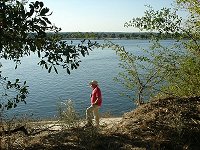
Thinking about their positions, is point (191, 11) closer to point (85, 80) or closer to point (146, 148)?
point (146, 148)

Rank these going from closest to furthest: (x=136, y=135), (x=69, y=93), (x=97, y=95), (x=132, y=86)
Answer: (x=136, y=135) < (x=97, y=95) < (x=132, y=86) < (x=69, y=93)

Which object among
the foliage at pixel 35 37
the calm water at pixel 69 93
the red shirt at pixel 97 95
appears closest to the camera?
the foliage at pixel 35 37

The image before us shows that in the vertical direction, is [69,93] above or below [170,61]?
below

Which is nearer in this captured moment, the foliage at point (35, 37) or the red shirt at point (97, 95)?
the foliage at point (35, 37)

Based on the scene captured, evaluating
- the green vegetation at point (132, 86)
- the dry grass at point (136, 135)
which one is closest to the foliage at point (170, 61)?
the green vegetation at point (132, 86)

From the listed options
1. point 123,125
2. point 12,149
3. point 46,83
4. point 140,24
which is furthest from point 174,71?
point 46,83

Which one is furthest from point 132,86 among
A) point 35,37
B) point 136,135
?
point 35,37

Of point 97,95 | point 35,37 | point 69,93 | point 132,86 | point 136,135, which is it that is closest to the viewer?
point 35,37

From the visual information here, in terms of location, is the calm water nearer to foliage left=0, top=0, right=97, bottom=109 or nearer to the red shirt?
the red shirt

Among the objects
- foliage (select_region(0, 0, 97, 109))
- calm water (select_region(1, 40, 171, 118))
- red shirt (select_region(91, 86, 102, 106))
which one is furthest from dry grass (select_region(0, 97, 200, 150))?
calm water (select_region(1, 40, 171, 118))

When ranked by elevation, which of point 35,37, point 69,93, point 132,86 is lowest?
point 69,93

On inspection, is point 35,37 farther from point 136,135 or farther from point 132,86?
point 132,86

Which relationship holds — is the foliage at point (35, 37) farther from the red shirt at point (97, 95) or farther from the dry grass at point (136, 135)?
the red shirt at point (97, 95)

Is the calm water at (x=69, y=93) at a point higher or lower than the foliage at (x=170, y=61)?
lower
